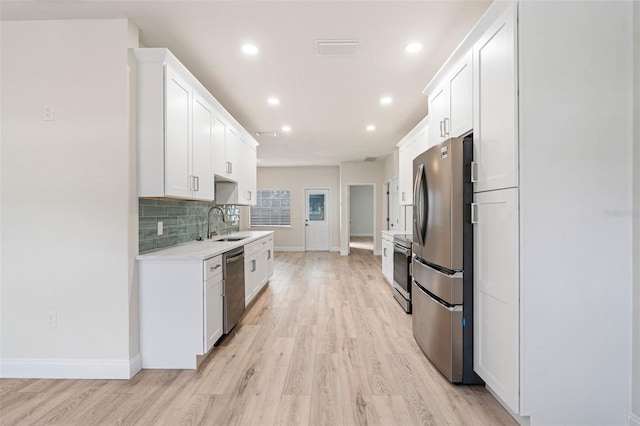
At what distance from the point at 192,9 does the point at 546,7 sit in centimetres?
228

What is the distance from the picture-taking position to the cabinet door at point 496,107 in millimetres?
1617

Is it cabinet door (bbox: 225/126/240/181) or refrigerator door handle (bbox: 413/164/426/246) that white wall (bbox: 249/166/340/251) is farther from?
refrigerator door handle (bbox: 413/164/426/246)

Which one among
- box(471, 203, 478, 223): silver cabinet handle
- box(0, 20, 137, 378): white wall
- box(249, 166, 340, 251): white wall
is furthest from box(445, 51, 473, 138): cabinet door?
box(249, 166, 340, 251): white wall

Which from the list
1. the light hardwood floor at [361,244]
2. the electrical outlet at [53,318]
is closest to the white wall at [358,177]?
the light hardwood floor at [361,244]

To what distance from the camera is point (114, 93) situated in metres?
2.21

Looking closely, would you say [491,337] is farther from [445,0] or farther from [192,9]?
[192,9]

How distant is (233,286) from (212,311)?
47cm

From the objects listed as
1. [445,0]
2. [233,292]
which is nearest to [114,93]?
[233,292]

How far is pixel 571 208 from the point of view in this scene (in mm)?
1583

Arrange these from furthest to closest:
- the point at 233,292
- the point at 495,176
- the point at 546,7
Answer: the point at 233,292
the point at 495,176
the point at 546,7

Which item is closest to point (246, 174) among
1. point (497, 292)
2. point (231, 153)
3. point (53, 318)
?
point (231, 153)

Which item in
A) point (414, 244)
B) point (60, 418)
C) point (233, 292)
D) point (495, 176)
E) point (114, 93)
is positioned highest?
point (114, 93)

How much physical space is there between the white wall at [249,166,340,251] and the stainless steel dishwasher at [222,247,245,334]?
595 cm

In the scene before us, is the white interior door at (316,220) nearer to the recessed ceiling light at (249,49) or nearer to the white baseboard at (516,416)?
the recessed ceiling light at (249,49)
